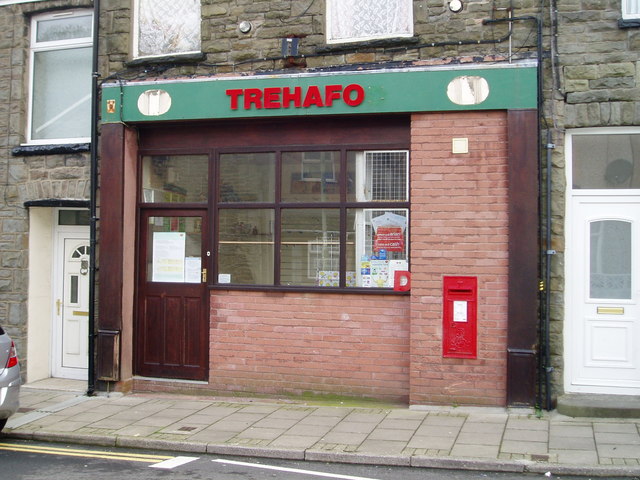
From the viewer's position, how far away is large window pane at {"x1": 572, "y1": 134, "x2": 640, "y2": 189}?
8.30m

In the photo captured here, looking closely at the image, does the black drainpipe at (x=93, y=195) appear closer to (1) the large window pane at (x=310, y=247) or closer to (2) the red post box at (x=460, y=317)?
(1) the large window pane at (x=310, y=247)

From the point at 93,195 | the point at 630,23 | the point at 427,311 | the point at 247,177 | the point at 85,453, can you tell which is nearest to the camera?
the point at 85,453

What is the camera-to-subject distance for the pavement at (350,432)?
6.62 metres

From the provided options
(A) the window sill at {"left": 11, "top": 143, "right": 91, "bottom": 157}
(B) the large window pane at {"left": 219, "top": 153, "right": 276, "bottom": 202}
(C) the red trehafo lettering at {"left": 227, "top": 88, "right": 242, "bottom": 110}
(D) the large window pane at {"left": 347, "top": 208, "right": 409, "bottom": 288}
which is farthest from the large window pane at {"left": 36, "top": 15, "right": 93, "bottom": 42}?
(D) the large window pane at {"left": 347, "top": 208, "right": 409, "bottom": 288}

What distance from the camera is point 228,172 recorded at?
9.61 meters

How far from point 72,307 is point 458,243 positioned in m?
5.72

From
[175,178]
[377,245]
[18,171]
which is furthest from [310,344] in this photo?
[18,171]

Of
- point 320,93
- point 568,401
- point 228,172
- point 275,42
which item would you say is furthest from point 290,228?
point 568,401

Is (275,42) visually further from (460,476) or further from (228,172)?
(460,476)

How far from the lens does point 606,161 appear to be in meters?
8.38

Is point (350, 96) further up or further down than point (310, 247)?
further up

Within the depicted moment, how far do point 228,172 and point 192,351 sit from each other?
2425 mm

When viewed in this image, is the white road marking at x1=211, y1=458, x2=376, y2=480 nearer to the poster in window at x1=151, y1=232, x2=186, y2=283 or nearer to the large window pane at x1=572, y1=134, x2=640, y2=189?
the poster in window at x1=151, y1=232, x2=186, y2=283

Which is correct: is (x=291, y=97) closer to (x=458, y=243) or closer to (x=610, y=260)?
(x=458, y=243)
